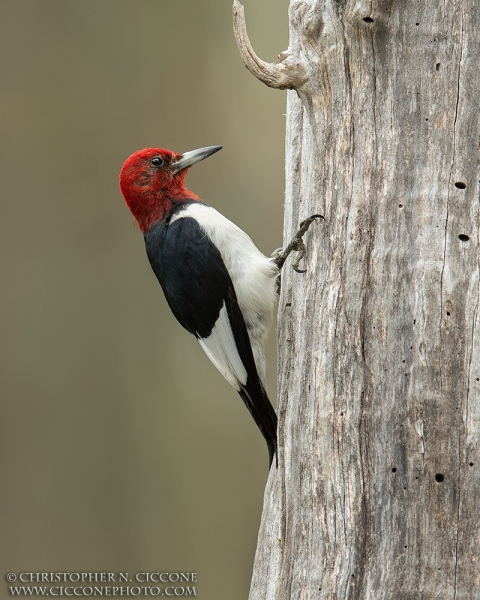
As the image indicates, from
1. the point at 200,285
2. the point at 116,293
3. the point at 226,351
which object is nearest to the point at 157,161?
the point at 200,285

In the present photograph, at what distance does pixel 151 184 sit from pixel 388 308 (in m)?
1.67

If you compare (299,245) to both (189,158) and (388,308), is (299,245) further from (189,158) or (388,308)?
(189,158)

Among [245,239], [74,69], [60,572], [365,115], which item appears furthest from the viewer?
[74,69]

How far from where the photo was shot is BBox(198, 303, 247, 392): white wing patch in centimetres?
316

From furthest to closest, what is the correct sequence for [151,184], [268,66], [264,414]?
[151,184] < [264,414] < [268,66]

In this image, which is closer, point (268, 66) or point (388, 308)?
point (388, 308)

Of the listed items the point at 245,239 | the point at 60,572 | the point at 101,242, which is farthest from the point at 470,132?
the point at 60,572

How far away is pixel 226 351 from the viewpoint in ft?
10.6

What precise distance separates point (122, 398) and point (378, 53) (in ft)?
14.6

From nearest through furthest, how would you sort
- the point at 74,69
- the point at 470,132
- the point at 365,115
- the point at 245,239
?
the point at 470,132, the point at 365,115, the point at 245,239, the point at 74,69

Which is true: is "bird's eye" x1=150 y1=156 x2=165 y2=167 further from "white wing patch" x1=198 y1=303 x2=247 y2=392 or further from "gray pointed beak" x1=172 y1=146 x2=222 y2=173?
"white wing patch" x1=198 y1=303 x2=247 y2=392

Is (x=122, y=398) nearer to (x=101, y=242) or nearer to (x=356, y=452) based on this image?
(x=101, y=242)

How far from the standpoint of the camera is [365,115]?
2309mm

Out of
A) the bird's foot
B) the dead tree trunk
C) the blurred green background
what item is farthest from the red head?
the blurred green background
